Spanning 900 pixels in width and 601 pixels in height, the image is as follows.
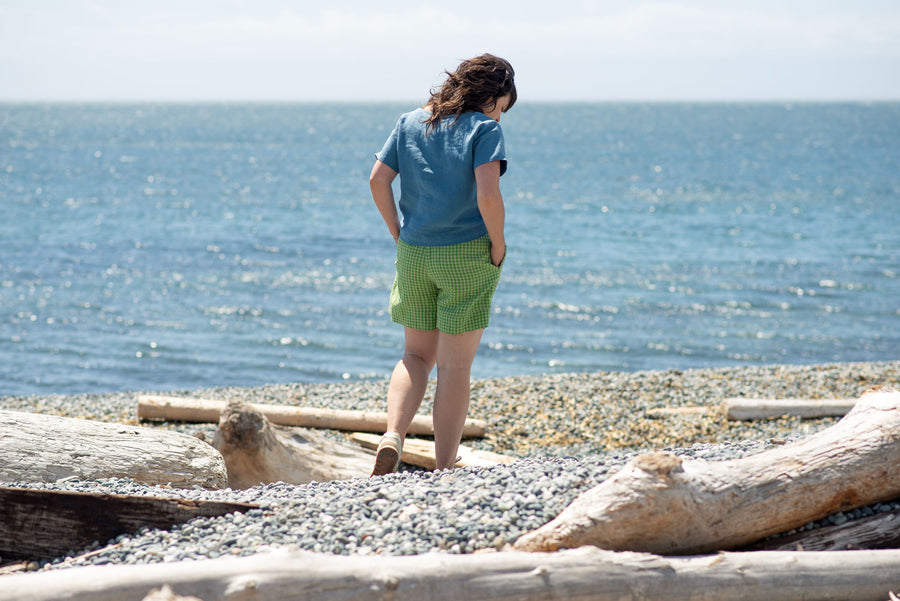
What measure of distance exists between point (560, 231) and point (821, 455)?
78.2 ft

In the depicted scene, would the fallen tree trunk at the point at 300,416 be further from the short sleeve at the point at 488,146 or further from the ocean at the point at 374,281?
the ocean at the point at 374,281

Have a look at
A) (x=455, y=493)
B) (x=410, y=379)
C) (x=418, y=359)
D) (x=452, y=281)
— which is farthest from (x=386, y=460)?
(x=452, y=281)

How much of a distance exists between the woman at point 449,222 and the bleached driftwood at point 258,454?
4.90ft

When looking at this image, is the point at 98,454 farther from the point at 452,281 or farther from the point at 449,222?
the point at 449,222

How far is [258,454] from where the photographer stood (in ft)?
19.4

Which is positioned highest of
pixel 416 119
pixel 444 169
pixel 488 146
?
pixel 416 119

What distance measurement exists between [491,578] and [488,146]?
8.05ft

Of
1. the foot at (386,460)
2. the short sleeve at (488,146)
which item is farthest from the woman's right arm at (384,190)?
the foot at (386,460)

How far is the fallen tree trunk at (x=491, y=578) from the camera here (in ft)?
9.30

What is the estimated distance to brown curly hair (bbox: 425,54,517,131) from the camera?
4.66 meters

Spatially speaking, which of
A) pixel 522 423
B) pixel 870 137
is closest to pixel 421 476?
pixel 522 423

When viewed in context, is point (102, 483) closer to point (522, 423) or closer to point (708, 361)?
point (522, 423)

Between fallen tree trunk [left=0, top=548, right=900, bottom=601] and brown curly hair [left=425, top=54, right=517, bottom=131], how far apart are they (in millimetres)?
2664

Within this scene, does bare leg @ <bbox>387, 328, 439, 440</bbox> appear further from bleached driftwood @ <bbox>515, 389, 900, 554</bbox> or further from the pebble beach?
bleached driftwood @ <bbox>515, 389, 900, 554</bbox>
